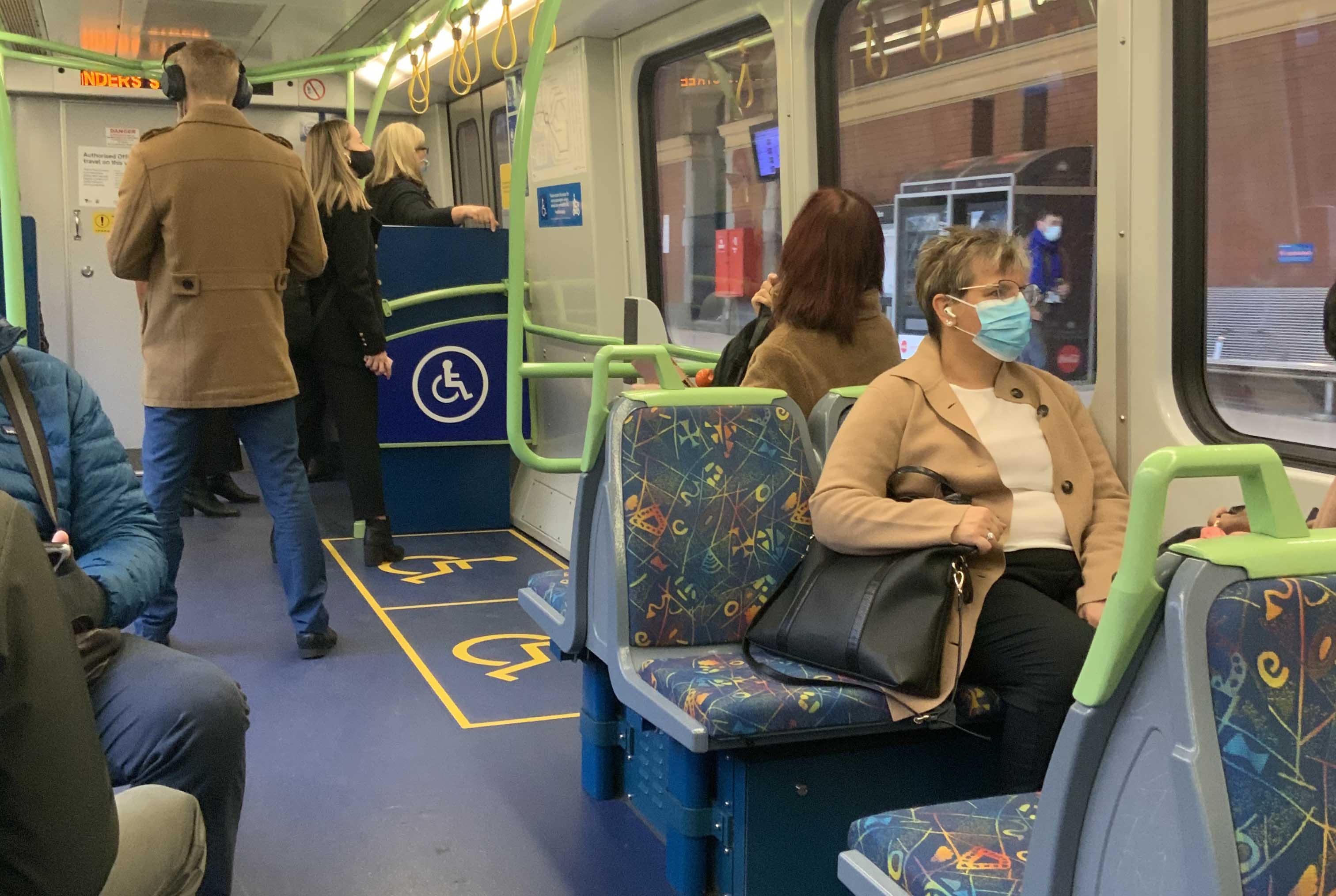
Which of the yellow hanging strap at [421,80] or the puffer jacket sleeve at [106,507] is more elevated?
the yellow hanging strap at [421,80]

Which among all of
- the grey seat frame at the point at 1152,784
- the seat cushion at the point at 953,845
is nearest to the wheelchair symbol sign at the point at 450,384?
the seat cushion at the point at 953,845

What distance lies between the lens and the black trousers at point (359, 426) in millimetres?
5465

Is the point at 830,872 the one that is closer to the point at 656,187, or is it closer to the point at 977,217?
the point at 977,217

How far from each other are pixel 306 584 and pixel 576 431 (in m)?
2.04

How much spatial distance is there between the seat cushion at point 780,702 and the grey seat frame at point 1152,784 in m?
0.82

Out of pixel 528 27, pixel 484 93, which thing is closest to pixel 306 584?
pixel 528 27

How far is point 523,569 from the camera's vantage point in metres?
5.39

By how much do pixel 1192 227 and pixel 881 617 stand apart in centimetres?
114

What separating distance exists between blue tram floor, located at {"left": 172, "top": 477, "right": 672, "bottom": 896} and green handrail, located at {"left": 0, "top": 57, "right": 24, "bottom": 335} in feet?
4.02

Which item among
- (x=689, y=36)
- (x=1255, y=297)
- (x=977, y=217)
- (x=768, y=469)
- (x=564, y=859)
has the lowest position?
(x=564, y=859)

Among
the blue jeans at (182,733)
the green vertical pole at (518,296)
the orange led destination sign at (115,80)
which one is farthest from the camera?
the orange led destination sign at (115,80)

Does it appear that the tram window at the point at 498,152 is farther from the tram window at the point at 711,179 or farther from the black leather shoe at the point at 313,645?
the black leather shoe at the point at 313,645

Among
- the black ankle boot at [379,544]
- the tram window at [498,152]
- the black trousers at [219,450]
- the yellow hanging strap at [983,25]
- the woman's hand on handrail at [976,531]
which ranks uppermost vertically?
the tram window at [498,152]

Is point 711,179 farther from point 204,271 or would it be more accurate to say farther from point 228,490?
point 228,490
